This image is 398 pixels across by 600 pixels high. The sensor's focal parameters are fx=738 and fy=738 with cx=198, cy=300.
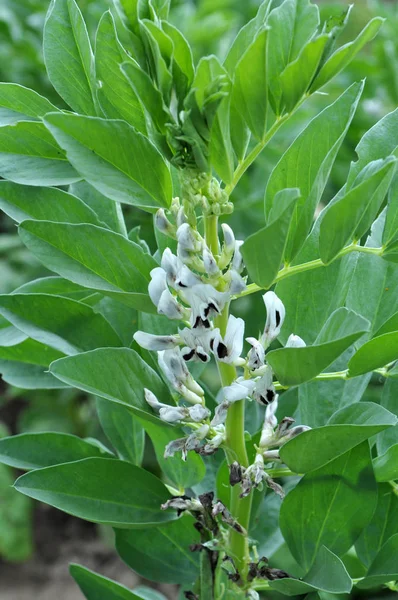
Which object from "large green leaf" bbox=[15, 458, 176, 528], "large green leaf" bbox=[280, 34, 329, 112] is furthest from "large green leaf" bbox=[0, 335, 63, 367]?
"large green leaf" bbox=[280, 34, 329, 112]

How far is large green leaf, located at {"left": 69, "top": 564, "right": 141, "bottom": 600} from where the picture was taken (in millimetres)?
660

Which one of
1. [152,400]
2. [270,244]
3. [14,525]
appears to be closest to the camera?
[270,244]

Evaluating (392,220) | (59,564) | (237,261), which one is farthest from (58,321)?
(59,564)

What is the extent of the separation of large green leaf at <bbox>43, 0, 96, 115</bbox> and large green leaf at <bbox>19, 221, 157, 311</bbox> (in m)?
0.12

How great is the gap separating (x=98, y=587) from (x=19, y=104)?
43 centimetres

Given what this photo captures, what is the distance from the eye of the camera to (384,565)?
1.99 feet

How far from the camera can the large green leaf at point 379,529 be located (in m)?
0.64

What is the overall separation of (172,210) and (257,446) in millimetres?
226

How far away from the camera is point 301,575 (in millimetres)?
627

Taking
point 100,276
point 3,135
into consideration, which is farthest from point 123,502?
point 3,135

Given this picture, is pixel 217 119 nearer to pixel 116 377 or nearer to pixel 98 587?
pixel 116 377

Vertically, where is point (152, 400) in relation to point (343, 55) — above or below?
below

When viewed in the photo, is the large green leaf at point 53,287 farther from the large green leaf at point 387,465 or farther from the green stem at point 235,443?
the large green leaf at point 387,465

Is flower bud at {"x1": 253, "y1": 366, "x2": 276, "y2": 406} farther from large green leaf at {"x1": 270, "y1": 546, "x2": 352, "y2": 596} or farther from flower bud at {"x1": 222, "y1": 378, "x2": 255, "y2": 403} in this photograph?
large green leaf at {"x1": 270, "y1": 546, "x2": 352, "y2": 596}
